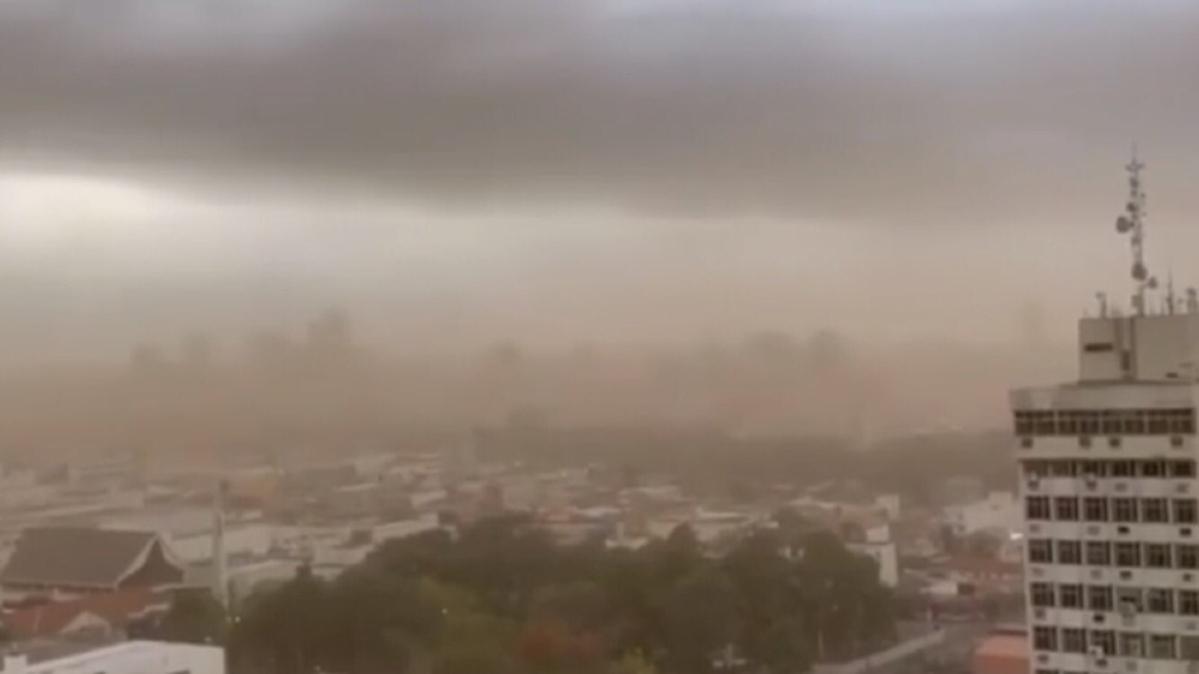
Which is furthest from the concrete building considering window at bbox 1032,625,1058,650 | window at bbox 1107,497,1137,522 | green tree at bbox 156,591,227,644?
window at bbox 1107,497,1137,522

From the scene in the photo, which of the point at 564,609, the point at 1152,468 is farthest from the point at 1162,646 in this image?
the point at 564,609

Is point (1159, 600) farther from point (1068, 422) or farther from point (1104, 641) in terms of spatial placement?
point (1068, 422)

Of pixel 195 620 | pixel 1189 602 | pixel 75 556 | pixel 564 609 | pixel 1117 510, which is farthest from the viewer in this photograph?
pixel 564 609

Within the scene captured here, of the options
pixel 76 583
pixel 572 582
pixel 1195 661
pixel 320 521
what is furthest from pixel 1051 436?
pixel 76 583

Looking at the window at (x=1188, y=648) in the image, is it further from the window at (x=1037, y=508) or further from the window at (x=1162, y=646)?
the window at (x=1037, y=508)

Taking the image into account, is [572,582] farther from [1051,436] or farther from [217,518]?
[1051,436]

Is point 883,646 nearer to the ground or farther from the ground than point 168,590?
nearer to the ground
